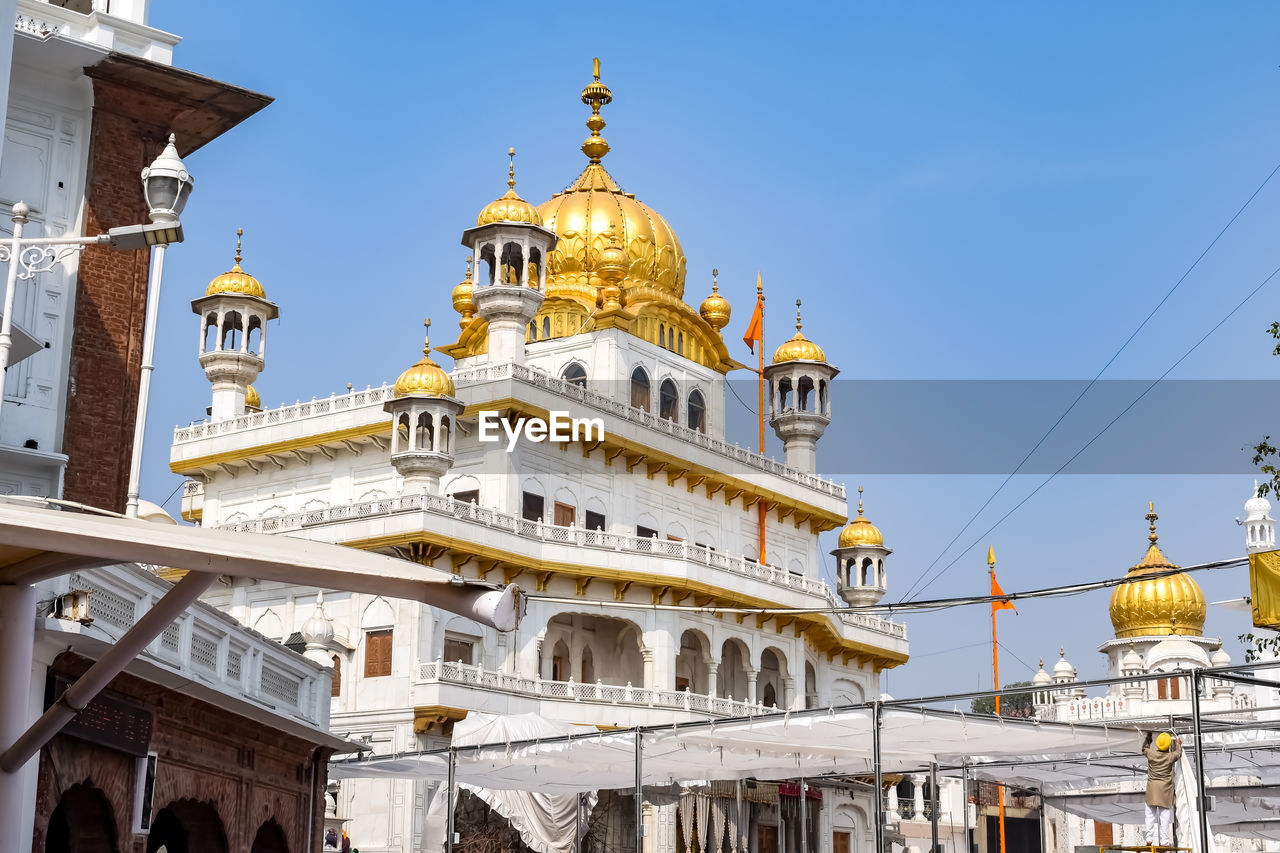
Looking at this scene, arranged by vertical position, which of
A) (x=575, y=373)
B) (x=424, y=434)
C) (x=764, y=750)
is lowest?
(x=764, y=750)

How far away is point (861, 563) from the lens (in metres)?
55.2

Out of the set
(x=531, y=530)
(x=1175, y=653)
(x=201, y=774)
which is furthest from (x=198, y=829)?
(x=1175, y=653)

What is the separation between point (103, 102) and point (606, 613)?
2369 cm

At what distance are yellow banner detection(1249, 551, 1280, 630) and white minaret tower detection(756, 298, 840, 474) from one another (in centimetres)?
3519

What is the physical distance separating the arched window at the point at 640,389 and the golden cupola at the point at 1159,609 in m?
23.9

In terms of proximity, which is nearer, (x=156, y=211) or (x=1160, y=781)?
(x=156, y=211)

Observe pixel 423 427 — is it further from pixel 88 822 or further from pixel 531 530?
pixel 88 822

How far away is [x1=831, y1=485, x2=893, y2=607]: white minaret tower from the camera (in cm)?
5494

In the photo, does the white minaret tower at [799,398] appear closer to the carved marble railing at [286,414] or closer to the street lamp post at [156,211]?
the carved marble railing at [286,414]

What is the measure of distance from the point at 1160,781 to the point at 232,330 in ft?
119

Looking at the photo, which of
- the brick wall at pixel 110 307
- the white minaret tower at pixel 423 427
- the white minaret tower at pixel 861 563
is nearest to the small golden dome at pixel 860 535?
the white minaret tower at pixel 861 563

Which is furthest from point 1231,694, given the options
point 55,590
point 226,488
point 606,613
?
point 55,590

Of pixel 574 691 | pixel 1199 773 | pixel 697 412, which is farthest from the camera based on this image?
pixel 697 412

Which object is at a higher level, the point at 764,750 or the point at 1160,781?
the point at 764,750
